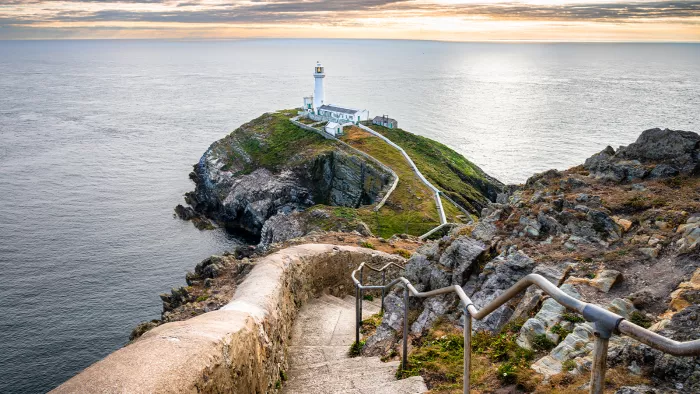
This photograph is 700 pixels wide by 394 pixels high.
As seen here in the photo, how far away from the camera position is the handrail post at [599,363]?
161 inches

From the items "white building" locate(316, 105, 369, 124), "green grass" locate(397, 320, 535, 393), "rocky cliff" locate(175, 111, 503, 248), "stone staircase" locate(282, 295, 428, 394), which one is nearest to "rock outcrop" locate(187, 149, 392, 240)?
"rocky cliff" locate(175, 111, 503, 248)

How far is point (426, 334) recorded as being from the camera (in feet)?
40.8

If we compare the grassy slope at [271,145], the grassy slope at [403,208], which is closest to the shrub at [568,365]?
the grassy slope at [403,208]

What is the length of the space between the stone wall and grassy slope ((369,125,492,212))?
5436 centimetres

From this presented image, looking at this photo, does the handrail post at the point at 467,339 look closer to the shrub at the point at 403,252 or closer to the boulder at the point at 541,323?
Answer: the boulder at the point at 541,323

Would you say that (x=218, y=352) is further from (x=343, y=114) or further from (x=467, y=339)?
(x=343, y=114)

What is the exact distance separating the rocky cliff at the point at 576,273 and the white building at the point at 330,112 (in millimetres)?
68760

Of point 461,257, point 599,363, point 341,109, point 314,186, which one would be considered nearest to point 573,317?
point 599,363

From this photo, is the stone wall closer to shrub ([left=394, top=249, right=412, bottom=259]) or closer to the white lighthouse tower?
shrub ([left=394, top=249, right=412, bottom=259])

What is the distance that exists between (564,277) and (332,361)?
5550mm

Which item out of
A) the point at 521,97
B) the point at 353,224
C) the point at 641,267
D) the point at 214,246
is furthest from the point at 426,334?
the point at 521,97

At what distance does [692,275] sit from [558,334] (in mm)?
2959

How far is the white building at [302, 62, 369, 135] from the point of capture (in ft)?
301

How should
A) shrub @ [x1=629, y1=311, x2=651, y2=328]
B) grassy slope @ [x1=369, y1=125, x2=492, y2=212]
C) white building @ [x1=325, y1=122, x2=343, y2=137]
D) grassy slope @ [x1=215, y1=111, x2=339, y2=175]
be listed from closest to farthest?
1. shrub @ [x1=629, y1=311, x2=651, y2=328]
2. grassy slope @ [x1=369, y1=125, x2=492, y2=212]
3. grassy slope @ [x1=215, y1=111, x2=339, y2=175]
4. white building @ [x1=325, y1=122, x2=343, y2=137]
